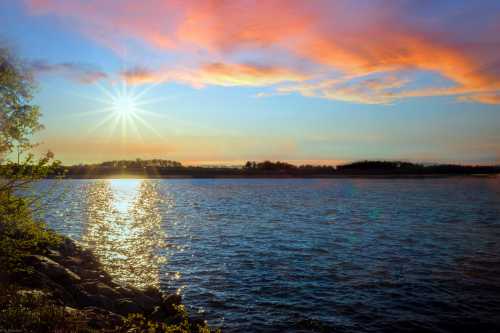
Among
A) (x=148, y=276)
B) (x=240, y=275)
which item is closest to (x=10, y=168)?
(x=148, y=276)

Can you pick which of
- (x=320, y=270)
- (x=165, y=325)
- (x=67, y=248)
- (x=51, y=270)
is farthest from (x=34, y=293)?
(x=320, y=270)

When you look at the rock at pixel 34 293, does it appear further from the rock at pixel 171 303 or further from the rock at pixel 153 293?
the rock at pixel 153 293

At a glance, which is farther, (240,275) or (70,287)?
(240,275)

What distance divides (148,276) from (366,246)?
2538cm

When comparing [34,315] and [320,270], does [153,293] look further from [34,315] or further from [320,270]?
[320,270]

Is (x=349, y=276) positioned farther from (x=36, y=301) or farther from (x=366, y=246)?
(x=36, y=301)

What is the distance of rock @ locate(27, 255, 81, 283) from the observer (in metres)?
24.1

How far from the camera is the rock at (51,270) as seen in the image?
79.2ft

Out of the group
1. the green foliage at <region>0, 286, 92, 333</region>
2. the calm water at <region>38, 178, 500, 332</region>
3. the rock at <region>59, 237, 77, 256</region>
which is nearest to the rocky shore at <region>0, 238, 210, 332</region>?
the green foliage at <region>0, 286, 92, 333</region>

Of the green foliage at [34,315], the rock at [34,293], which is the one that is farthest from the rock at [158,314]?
the rock at [34,293]

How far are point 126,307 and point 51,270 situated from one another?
6.38m

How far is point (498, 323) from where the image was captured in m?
21.6

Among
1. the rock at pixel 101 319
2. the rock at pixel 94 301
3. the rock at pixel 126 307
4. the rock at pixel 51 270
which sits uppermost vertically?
the rock at pixel 51 270

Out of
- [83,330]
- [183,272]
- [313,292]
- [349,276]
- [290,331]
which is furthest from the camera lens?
[183,272]
